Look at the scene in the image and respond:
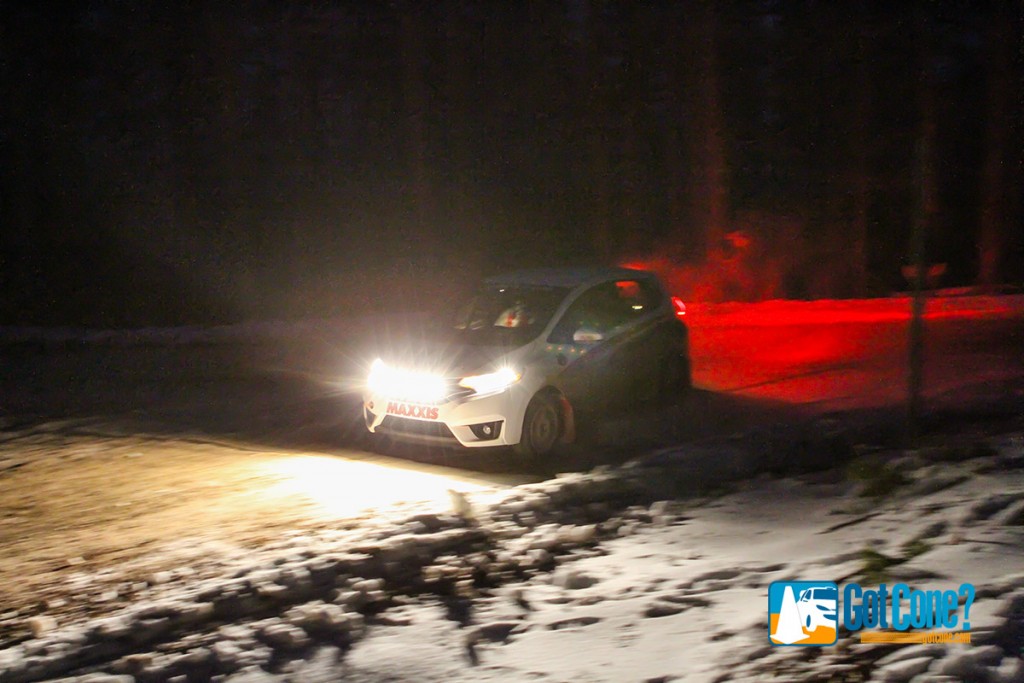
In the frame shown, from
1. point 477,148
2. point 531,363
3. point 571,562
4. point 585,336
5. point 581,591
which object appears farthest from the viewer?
point 477,148

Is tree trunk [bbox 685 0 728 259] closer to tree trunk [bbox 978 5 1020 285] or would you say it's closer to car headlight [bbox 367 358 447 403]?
tree trunk [bbox 978 5 1020 285]

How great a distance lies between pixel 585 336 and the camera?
945 centimetres

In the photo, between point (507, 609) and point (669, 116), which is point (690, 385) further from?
point (669, 116)

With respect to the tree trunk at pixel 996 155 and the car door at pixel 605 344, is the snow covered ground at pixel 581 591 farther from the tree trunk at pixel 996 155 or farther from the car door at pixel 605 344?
the tree trunk at pixel 996 155

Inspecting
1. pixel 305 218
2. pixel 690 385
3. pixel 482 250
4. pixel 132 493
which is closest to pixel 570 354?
pixel 690 385

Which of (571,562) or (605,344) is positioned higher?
(605,344)

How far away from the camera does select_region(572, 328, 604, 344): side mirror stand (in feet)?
31.0

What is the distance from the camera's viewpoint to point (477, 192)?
3500 cm

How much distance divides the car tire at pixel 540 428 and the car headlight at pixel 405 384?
2.55ft

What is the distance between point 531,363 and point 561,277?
1.57 metres

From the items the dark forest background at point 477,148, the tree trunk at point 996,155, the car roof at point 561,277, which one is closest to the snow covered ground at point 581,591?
the car roof at point 561,277

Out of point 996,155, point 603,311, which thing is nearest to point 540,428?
point 603,311

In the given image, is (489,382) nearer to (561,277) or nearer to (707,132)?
(561,277)

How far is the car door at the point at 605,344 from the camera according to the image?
9.49 m
